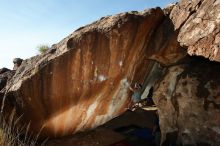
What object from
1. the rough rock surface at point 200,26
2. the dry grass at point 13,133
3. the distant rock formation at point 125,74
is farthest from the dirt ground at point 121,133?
the rough rock surface at point 200,26

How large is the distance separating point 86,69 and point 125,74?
2.64 ft

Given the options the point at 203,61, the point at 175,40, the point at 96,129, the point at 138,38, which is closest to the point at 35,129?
the point at 96,129

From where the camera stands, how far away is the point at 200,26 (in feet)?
15.6

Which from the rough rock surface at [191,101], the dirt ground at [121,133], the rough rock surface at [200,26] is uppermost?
the rough rock surface at [200,26]

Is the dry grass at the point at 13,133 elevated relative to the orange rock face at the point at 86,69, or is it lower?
lower

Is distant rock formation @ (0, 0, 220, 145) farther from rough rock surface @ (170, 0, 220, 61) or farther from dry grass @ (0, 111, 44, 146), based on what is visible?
dry grass @ (0, 111, 44, 146)

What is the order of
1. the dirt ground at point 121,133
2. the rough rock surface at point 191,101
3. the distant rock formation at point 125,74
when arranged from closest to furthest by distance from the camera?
the distant rock formation at point 125,74
the rough rock surface at point 191,101
the dirt ground at point 121,133

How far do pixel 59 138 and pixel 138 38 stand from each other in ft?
7.12

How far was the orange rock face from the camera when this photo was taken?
16.0 ft

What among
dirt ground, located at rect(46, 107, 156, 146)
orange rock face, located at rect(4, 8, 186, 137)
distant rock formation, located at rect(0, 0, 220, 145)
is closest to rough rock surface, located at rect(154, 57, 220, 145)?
distant rock formation, located at rect(0, 0, 220, 145)

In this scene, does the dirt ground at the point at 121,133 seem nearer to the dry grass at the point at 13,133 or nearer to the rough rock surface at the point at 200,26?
the dry grass at the point at 13,133

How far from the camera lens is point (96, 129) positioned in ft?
20.7

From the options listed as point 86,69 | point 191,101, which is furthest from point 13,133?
point 191,101

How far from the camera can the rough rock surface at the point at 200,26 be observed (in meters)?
4.46
